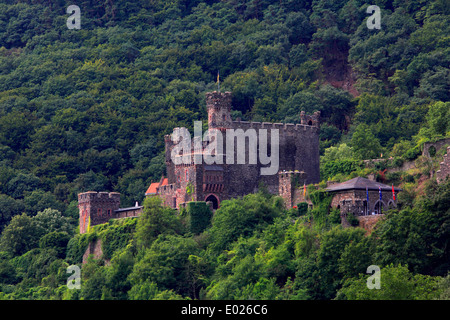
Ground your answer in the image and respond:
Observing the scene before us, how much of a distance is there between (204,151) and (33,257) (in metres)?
15.2

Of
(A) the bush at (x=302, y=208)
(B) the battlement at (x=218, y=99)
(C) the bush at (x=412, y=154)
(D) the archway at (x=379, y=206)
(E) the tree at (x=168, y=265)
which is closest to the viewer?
(D) the archway at (x=379, y=206)

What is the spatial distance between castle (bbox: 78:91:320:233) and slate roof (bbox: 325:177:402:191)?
4.92 metres

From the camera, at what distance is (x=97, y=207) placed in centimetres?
8188

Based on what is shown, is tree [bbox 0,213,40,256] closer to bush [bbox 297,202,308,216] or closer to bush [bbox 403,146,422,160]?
bush [bbox 297,202,308,216]

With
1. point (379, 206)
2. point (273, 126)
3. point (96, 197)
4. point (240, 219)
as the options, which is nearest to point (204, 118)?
point (273, 126)

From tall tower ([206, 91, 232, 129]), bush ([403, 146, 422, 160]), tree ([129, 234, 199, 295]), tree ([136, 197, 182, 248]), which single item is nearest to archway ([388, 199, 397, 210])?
bush ([403, 146, 422, 160])

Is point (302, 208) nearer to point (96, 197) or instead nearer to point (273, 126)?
point (273, 126)

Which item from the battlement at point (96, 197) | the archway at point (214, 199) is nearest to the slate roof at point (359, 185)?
the archway at point (214, 199)

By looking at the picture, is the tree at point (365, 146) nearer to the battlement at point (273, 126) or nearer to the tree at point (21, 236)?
the battlement at point (273, 126)

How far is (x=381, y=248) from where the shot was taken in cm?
6275

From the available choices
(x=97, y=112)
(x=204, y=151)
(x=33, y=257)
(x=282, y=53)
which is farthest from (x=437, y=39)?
(x=33, y=257)

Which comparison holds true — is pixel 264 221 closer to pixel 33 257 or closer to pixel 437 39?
pixel 33 257

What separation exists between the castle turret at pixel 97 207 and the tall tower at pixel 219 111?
9.65m

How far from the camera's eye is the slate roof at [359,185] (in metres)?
68.4
